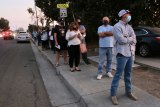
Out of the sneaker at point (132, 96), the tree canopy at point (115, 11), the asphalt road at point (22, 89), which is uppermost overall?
the tree canopy at point (115, 11)

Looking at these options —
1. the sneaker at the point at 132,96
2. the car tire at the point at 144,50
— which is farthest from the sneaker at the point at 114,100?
the car tire at the point at 144,50

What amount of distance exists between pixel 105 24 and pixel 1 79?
151 inches

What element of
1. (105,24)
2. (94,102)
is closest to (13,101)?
(94,102)

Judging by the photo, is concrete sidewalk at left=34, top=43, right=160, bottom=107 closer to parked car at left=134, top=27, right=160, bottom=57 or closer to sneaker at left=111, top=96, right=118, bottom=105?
sneaker at left=111, top=96, right=118, bottom=105

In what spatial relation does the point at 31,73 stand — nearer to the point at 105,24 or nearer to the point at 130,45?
the point at 105,24

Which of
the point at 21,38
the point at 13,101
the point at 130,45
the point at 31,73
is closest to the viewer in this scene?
the point at 130,45

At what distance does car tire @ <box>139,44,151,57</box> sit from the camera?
12.5 meters

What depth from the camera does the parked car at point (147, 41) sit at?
12.2 m

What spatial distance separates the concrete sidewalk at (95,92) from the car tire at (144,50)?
3815 mm

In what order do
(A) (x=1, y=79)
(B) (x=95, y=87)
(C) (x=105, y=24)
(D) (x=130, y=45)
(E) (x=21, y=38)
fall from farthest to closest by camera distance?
1. (E) (x=21, y=38)
2. (A) (x=1, y=79)
3. (C) (x=105, y=24)
4. (B) (x=95, y=87)
5. (D) (x=130, y=45)

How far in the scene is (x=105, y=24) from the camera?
8078 millimetres

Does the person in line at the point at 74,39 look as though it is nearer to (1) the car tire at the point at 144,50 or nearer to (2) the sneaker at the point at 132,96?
(2) the sneaker at the point at 132,96

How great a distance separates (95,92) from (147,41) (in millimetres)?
6430

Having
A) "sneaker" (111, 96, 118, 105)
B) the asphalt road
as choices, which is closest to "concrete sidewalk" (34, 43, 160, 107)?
"sneaker" (111, 96, 118, 105)
